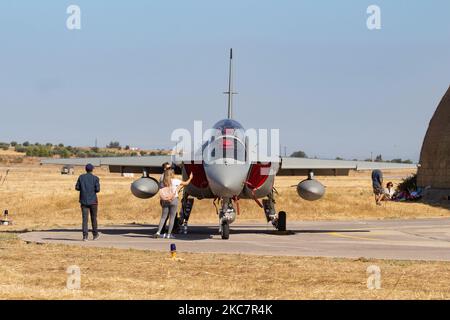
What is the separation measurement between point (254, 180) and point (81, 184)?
5.38 metres

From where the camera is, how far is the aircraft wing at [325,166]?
25.8m

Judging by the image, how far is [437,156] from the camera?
155 ft

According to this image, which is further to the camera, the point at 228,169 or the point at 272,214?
the point at 272,214

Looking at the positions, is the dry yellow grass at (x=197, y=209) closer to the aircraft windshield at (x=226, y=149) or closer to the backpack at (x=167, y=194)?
the backpack at (x=167, y=194)

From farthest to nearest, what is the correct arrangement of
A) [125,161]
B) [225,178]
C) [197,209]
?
1. [197,209]
2. [125,161]
3. [225,178]

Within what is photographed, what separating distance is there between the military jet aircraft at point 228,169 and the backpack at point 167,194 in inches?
43.1

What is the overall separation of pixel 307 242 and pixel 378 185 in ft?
42.6

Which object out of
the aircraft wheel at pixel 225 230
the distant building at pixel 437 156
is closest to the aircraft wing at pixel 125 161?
the aircraft wheel at pixel 225 230

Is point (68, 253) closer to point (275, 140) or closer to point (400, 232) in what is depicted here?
point (275, 140)

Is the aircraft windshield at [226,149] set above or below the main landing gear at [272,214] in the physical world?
above

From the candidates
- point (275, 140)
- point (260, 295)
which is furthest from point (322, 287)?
point (275, 140)

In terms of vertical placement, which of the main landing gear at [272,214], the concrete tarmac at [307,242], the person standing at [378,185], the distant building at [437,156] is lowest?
the concrete tarmac at [307,242]

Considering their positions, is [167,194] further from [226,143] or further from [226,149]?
[226,143]

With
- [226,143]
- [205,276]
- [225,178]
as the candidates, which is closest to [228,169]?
[225,178]
